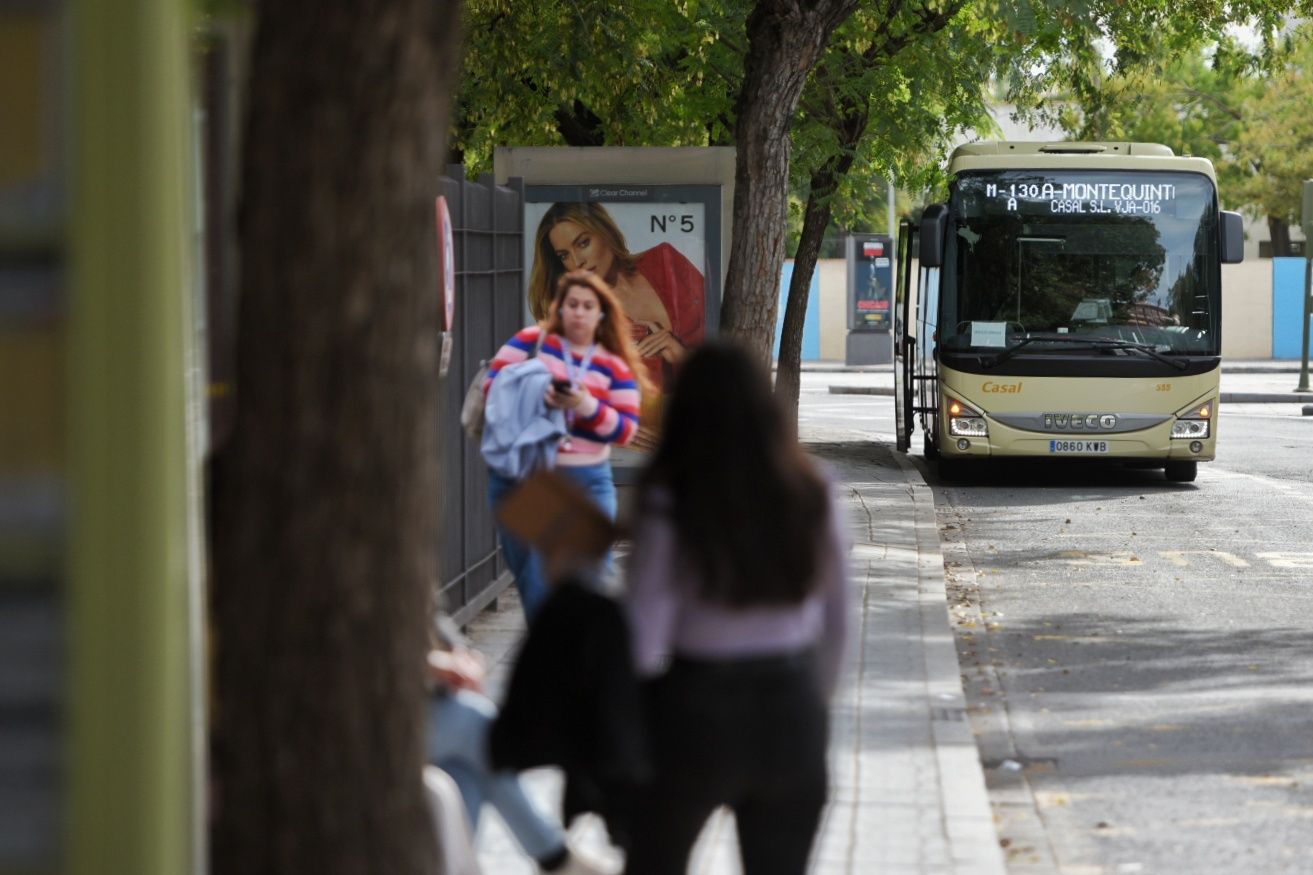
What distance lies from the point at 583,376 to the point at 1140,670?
3.26 m

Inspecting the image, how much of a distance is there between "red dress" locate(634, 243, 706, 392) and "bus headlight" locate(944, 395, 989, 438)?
219 inches

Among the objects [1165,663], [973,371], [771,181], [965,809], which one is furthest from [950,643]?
[973,371]

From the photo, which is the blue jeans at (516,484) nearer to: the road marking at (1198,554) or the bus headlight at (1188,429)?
the road marking at (1198,554)

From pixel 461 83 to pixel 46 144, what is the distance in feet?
53.7

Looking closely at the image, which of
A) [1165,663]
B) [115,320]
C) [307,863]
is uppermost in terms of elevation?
[115,320]

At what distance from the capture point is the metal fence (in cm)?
958

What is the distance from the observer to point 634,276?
→ 565 inches

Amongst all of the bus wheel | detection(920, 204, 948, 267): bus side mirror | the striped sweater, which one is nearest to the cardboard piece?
the striped sweater

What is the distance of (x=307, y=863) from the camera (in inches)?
142

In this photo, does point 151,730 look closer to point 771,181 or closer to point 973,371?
point 771,181

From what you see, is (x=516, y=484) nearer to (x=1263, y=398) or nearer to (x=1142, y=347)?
(x=1142, y=347)

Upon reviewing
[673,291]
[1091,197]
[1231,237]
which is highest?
[1091,197]

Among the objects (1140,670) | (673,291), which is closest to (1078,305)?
(673,291)

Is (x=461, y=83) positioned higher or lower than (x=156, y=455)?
higher
